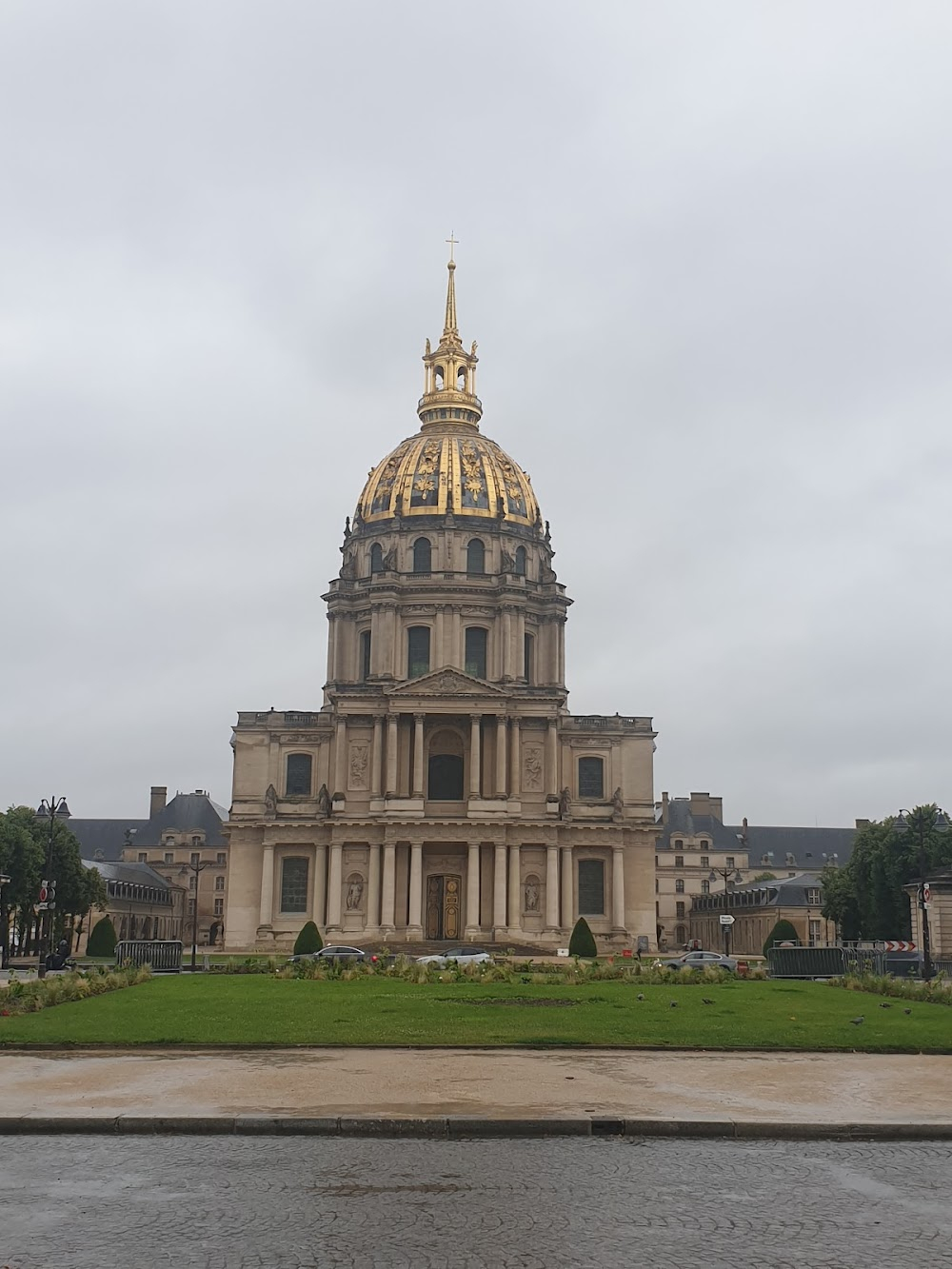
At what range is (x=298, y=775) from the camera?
81.9 metres

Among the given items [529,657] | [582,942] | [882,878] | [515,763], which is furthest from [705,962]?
[529,657]

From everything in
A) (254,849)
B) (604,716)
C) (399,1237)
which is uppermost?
(604,716)

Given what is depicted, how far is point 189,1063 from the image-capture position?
20.2 meters

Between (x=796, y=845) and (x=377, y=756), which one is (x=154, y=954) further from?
(x=796, y=845)

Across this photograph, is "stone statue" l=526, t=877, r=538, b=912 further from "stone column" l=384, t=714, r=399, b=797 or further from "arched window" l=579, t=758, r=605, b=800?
"stone column" l=384, t=714, r=399, b=797

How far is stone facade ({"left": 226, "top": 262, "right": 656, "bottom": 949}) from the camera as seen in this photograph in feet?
254

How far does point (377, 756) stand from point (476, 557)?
17.2 metres

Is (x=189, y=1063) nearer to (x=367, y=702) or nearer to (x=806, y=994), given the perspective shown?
(x=806, y=994)

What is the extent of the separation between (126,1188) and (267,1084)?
6.21m

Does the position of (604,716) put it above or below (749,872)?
above

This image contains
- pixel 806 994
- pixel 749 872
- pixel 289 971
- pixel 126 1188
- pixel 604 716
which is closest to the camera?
pixel 126 1188

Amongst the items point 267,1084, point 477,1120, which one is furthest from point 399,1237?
point 267,1084

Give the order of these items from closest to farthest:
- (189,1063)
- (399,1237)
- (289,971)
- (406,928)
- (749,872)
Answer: (399,1237) → (189,1063) → (289,971) → (406,928) → (749,872)

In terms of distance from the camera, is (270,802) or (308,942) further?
(270,802)
